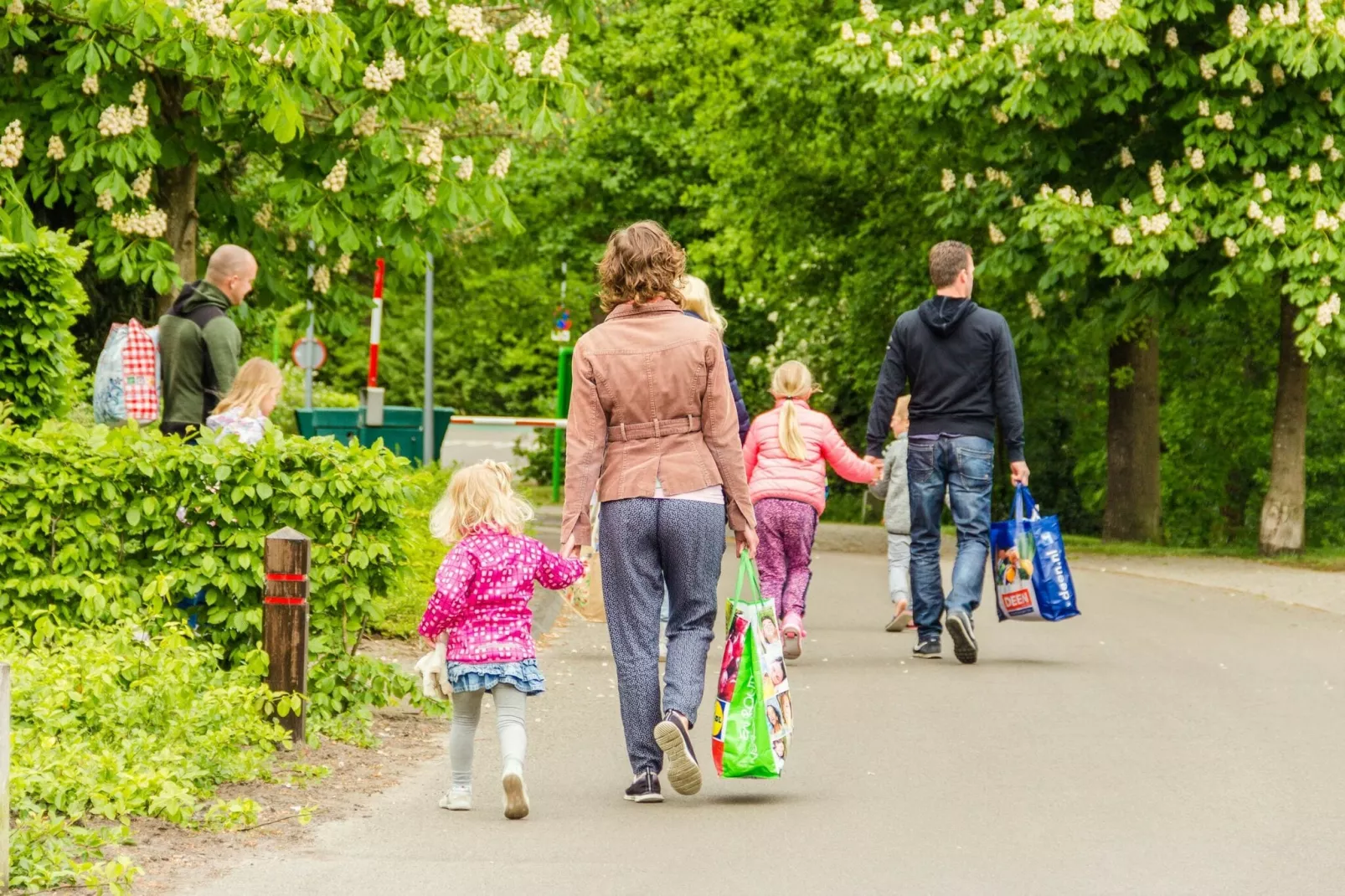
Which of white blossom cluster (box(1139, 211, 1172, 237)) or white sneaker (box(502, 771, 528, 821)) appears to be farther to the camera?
white blossom cluster (box(1139, 211, 1172, 237))

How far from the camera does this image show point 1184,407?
28.4 m

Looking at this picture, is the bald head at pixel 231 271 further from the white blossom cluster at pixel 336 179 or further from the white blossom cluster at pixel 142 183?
the white blossom cluster at pixel 336 179

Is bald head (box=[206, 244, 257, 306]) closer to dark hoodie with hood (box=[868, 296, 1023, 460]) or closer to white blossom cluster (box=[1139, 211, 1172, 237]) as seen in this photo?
dark hoodie with hood (box=[868, 296, 1023, 460])

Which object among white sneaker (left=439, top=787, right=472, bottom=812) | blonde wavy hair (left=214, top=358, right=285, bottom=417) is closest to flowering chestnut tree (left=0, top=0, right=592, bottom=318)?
blonde wavy hair (left=214, top=358, right=285, bottom=417)

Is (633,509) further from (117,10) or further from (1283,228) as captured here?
(1283,228)

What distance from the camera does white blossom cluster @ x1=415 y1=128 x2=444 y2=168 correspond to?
46.1ft

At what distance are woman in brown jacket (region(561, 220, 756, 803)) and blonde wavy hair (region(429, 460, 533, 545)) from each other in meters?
0.19

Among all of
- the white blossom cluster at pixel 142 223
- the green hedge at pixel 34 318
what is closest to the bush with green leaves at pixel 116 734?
the green hedge at pixel 34 318

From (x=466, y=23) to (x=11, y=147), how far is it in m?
3.16

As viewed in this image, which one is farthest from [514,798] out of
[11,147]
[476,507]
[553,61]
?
[11,147]

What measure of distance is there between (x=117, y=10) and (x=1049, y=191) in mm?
8642

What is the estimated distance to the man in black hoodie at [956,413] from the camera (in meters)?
10.7

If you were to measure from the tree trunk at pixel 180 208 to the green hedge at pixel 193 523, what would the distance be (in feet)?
22.8

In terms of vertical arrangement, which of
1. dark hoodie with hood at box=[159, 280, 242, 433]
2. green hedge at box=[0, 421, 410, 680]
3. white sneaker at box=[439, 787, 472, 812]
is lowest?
white sneaker at box=[439, 787, 472, 812]
